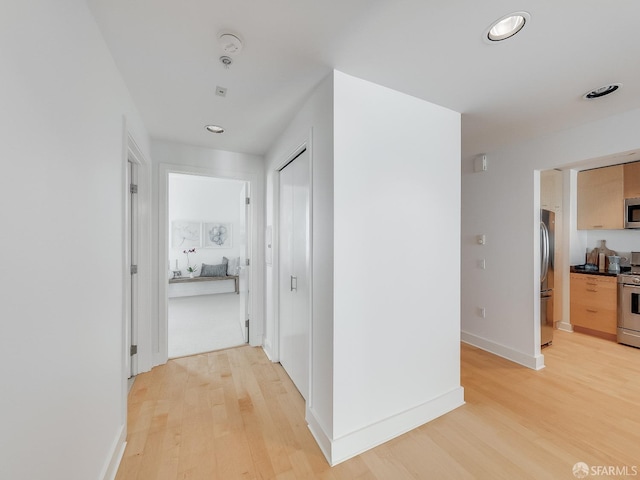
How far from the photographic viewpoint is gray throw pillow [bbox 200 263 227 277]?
21.2 feet

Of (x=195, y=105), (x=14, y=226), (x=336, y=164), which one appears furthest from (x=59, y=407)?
(x=195, y=105)

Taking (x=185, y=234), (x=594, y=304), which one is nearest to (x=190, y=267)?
(x=185, y=234)

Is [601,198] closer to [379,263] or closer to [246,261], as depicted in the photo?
[379,263]

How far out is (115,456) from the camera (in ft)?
5.04

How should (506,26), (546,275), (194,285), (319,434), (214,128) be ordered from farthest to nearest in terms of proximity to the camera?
(194,285), (546,275), (214,128), (319,434), (506,26)

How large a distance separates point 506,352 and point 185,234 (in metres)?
6.69

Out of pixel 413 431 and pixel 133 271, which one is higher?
pixel 133 271

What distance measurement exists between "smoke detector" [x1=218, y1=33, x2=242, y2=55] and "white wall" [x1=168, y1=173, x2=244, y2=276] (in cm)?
509

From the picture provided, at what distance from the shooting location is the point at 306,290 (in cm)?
219

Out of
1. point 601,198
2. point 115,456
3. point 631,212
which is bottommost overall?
point 115,456

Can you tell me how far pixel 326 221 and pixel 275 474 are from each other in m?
1.53

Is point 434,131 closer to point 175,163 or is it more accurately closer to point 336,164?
point 336,164

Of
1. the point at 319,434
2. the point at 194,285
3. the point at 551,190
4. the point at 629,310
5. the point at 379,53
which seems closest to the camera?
the point at 379,53

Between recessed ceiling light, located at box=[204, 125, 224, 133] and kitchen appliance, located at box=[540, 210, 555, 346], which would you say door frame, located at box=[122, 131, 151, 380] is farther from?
kitchen appliance, located at box=[540, 210, 555, 346]
